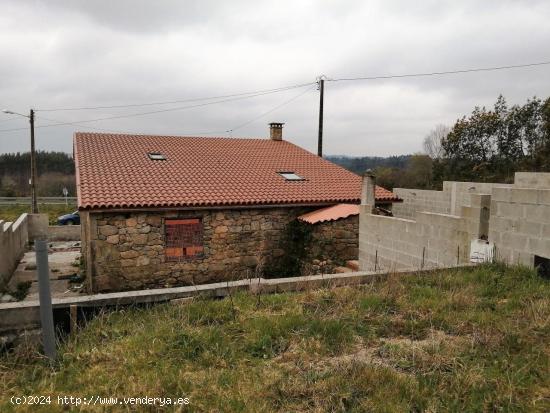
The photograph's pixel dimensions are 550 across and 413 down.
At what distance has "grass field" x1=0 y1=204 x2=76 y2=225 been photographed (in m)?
27.5

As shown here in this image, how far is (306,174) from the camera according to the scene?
1483 cm

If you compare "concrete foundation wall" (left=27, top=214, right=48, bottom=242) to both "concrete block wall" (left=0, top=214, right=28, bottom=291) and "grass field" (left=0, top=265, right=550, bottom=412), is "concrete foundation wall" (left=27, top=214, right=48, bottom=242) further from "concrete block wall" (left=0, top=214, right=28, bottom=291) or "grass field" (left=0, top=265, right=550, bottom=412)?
"grass field" (left=0, top=265, right=550, bottom=412)

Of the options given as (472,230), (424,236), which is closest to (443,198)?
(424,236)

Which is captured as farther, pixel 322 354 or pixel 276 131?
pixel 276 131

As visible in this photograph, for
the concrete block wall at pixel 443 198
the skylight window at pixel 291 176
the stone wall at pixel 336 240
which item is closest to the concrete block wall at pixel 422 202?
the concrete block wall at pixel 443 198

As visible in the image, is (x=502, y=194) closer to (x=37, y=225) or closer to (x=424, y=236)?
(x=424, y=236)

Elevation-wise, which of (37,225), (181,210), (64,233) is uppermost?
(181,210)

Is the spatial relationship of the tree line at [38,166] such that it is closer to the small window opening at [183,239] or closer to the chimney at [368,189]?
the small window opening at [183,239]

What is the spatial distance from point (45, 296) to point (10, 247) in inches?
431

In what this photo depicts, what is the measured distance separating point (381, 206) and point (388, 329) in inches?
389

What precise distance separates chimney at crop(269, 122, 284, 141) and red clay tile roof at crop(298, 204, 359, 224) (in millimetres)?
7689

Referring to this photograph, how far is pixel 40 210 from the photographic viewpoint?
29.5m

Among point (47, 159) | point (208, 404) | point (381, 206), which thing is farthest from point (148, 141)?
point (47, 159)

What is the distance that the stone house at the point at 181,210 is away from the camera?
1031 cm
